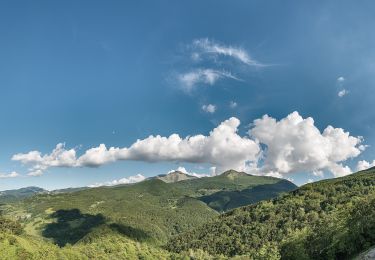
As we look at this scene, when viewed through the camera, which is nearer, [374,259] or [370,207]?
[374,259]

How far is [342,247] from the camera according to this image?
328ft

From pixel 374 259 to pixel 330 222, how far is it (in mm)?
100390

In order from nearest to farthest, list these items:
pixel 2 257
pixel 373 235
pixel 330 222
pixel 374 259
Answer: pixel 374 259, pixel 373 235, pixel 330 222, pixel 2 257

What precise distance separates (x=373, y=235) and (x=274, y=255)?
267 feet

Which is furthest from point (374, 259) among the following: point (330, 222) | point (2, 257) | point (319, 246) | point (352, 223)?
point (2, 257)

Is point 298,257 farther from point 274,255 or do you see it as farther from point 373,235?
point 373,235

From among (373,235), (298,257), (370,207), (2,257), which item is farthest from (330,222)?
(2,257)

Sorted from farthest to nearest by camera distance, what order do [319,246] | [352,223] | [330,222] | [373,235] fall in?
1. [330,222]
2. [319,246]
3. [352,223]
4. [373,235]

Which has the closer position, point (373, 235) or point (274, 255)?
point (373, 235)

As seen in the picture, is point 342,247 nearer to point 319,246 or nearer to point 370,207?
point 370,207

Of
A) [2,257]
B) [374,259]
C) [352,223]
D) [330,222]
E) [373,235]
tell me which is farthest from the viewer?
[2,257]

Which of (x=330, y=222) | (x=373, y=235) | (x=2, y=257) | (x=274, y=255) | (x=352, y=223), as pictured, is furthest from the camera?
(x=2, y=257)

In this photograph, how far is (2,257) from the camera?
198 metres

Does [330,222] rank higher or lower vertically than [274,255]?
higher
